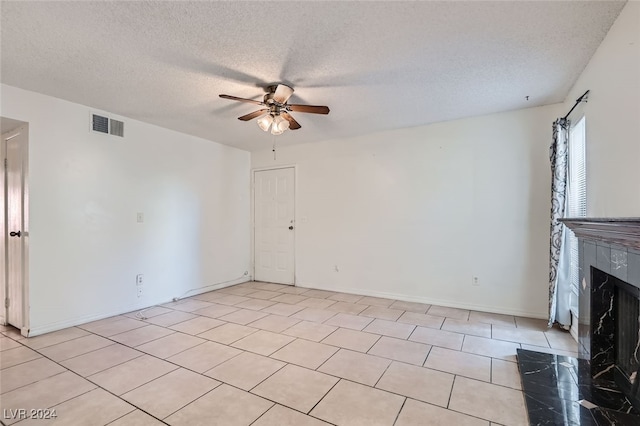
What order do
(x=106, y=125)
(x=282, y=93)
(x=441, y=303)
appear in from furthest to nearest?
(x=441, y=303) → (x=106, y=125) → (x=282, y=93)

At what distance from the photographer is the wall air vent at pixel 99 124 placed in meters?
3.50

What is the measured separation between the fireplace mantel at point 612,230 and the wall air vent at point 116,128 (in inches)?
182

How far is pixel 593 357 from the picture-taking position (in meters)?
2.15

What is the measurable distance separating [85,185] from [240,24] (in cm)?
273

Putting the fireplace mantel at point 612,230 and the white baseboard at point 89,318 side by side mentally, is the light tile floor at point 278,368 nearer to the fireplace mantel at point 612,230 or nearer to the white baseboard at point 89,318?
the white baseboard at point 89,318

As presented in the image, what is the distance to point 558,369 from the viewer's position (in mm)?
2268

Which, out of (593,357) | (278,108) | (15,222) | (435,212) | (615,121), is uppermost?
(278,108)

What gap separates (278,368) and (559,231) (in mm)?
2983

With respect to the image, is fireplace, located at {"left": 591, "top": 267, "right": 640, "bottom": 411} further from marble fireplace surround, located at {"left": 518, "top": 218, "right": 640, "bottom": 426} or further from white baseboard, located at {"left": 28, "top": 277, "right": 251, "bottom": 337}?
white baseboard, located at {"left": 28, "top": 277, "right": 251, "bottom": 337}

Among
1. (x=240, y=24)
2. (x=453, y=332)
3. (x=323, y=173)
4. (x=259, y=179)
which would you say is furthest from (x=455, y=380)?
(x=259, y=179)

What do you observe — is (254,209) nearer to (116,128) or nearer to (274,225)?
(274,225)

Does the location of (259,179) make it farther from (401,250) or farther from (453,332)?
(453,332)

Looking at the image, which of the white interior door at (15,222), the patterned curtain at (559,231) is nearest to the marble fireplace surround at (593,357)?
the patterned curtain at (559,231)

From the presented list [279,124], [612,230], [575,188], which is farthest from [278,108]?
[575,188]
